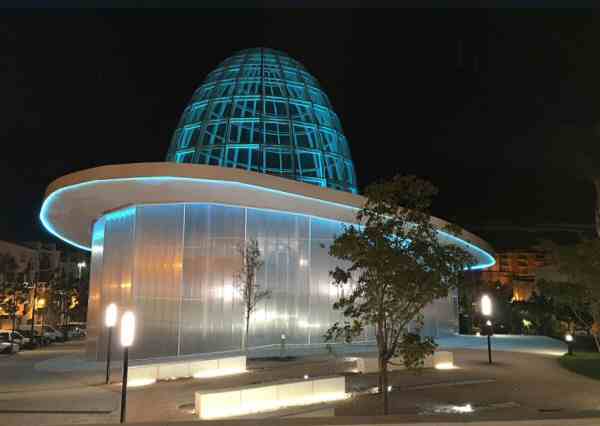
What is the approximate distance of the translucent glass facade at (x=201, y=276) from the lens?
2603 cm

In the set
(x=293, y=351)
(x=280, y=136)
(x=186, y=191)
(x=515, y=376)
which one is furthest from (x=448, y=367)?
(x=280, y=136)

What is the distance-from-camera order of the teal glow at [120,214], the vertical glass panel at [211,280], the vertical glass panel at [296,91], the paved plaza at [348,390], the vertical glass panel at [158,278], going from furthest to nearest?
1. the vertical glass panel at [296,91]
2. the vertical glass panel at [211,280]
3. the teal glow at [120,214]
4. the vertical glass panel at [158,278]
5. the paved plaza at [348,390]

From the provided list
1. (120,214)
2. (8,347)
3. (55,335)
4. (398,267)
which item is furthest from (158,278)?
(55,335)

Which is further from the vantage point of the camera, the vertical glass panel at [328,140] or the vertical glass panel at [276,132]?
the vertical glass panel at [328,140]

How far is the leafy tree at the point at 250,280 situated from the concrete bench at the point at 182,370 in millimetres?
6544

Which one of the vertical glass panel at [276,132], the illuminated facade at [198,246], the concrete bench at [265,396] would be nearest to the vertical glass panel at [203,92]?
the vertical glass panel at [276,132]

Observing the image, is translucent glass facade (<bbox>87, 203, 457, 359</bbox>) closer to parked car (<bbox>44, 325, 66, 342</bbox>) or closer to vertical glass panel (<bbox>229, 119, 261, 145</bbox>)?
vertical glass panel (<bbox>229, 119, 261, 145</bbox>)

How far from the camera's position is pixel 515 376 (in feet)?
64.1

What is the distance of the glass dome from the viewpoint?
34875 mm

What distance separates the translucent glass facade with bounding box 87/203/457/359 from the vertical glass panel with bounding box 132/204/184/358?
48mm

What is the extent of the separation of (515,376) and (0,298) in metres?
42.4

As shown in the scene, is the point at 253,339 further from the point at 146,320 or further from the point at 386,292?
the point at 386,292

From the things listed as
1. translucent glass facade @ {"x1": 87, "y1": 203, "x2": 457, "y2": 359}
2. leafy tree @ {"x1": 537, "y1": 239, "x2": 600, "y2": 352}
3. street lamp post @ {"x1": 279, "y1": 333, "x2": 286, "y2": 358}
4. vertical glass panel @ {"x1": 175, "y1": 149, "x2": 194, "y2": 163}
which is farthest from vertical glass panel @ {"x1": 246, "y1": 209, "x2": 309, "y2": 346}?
leafy tree @ {"x1": 537, "y1": 239, "x2": 600, "y2": 352}

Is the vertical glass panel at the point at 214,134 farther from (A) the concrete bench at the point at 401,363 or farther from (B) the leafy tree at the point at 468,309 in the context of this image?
(B) the leafy tree at the point at 468,309
